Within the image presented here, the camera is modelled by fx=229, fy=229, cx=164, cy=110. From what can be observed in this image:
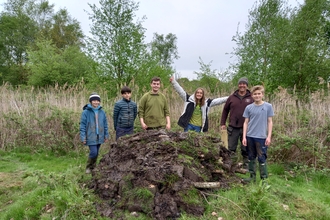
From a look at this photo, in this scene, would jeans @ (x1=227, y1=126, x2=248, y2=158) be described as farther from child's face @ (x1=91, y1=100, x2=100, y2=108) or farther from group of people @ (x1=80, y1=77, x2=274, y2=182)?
child's face @ (x1=91, y1=100, x2=100, y2=108)

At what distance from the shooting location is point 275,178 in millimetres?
4309

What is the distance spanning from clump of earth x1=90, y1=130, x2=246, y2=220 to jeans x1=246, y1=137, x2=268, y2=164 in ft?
1.10

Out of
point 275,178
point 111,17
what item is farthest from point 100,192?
point 111,17

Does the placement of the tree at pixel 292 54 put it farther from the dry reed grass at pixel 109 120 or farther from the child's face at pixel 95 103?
the child's face at pixel 95 103

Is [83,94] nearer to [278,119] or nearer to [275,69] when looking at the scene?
[278,119]

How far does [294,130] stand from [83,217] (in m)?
4.80

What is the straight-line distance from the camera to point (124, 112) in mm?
4594

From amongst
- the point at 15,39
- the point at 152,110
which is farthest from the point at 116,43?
the point at 15,39

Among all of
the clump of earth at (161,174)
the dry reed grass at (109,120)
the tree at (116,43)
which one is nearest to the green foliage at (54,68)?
the tree at (116,43)

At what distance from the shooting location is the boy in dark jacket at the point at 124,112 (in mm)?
4586

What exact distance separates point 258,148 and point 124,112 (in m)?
2.55

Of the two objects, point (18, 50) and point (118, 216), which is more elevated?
point (18, 50)

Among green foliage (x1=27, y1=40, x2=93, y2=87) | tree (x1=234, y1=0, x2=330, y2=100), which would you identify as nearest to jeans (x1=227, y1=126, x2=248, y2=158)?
tree (x1=234, y1=0, x2=330, y2=100)

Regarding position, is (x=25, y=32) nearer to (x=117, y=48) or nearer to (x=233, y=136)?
(x=117, y=48)
